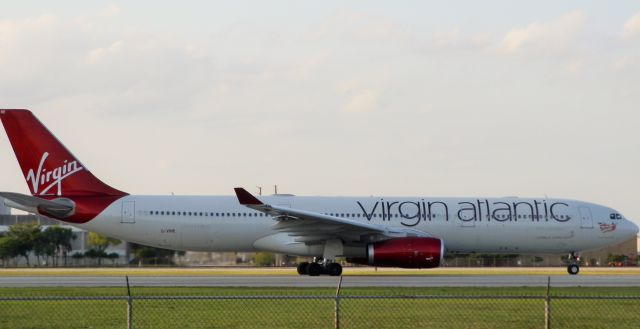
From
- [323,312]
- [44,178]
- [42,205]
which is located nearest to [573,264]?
[42,205]

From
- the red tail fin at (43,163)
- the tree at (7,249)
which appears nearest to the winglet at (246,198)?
the red tail fin at (43,163)

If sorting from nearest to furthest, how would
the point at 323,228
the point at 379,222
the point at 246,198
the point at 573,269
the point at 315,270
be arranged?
the point at 246,198 → the point at 323,228 → the point at 315,270 → the point at 379,222 → the point at 573,269

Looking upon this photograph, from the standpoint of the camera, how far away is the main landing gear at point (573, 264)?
1535 inches

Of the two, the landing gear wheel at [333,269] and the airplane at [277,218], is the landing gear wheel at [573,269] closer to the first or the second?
the airplane at [277,218]

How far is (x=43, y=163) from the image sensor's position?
37125mm

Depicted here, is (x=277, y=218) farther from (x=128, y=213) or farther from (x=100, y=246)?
(x=100, y=246)

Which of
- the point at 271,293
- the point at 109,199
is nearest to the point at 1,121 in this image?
the point at 109,199

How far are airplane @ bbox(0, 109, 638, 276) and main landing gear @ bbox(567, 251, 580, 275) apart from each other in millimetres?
52

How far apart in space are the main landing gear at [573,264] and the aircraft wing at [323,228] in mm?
6336

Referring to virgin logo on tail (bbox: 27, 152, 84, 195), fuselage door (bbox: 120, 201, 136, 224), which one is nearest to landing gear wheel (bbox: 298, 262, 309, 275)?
fuselage door (bbox: 120, 201, 136, 224)

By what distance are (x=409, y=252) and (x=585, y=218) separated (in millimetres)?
8766

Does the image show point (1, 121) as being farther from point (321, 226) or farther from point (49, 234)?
point (49, 234)

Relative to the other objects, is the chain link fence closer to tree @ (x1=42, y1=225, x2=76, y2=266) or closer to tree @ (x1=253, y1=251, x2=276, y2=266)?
tree @ (x1=253, y1=251, x2=276, y2=266)

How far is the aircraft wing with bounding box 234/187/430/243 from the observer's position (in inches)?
1356
